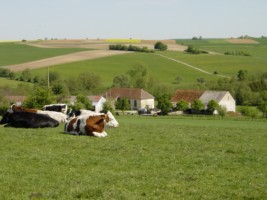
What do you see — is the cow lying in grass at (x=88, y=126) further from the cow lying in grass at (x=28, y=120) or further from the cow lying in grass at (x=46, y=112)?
the cow lying in grass at (x=46, y=112)

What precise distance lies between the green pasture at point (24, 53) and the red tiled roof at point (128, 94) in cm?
3528

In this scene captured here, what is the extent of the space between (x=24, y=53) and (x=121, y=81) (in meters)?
38.9

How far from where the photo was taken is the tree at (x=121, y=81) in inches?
4354

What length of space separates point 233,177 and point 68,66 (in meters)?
114

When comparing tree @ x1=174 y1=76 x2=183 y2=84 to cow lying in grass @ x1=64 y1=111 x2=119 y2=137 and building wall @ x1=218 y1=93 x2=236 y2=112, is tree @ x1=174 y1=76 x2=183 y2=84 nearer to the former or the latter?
building wall @ x1=218 y1=93 x2=236 y2=112

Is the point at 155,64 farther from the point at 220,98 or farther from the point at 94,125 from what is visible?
the point at 94,125

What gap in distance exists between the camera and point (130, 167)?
1056cm

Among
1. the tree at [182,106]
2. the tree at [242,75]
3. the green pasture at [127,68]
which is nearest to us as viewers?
the tree at [182,106]

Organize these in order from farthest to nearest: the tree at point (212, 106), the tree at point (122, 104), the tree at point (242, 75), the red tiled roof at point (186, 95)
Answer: the tree at point (242, 75) → the red tiled roof at point (186, 95) → the tree at point (122, 104) → the tree at point (212, 106)

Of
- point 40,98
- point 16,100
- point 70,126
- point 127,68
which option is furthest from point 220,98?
point 70,126

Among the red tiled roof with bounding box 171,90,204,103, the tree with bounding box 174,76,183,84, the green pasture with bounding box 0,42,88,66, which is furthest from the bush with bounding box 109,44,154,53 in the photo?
the red tiled roof with bounding box 171,90,204,103

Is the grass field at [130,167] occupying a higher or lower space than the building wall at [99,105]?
higher

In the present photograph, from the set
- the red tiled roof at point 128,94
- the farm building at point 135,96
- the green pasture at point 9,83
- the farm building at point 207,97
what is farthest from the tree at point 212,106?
the green pasture at point 9,83

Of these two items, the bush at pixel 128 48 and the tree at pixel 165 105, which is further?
the bush at pixel 128 48
